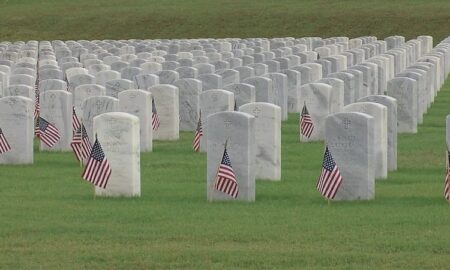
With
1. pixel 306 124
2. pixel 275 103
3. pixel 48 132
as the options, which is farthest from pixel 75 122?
pixel 275 103

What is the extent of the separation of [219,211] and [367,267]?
3542 mm

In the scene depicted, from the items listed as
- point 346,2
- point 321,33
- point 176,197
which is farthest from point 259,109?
point 346,2

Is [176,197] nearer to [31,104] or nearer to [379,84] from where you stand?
[31,104]

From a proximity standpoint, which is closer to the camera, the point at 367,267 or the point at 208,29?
the point at 367,267

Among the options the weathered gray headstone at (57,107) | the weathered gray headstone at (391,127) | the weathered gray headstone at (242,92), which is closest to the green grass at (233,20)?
the weathered gray headstone at (242,92)

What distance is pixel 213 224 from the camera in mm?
14812

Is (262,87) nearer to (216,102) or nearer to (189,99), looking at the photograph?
(189,99)

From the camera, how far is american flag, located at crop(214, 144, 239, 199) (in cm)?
1611

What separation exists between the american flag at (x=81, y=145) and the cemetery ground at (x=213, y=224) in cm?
23

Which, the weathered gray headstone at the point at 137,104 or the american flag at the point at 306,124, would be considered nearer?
the weathered gray headstone at the point at 137,104

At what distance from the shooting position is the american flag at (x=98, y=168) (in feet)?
54.0

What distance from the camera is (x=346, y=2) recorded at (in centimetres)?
7756

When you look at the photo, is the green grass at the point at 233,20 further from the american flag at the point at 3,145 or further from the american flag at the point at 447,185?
the american flag at the point at 447,185

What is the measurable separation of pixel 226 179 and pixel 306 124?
7380 mm
